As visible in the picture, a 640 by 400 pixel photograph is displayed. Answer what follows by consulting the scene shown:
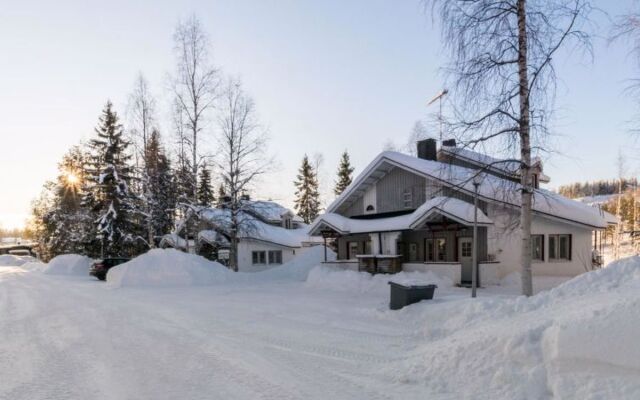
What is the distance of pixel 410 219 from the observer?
18.7m

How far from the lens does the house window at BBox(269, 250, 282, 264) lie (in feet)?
110

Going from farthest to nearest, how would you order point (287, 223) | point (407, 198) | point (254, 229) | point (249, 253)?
1. point (287, 223)
2. point (249, 253)
3. point (254, 229)
4. point (407, 198)

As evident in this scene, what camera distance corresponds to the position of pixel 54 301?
1450cm

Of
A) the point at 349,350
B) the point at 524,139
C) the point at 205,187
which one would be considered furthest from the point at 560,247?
the point at 205,187

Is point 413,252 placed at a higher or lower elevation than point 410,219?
lower

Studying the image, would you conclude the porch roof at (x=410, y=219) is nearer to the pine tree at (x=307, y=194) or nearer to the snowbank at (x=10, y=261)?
the pine tree at (x=307, y=194)

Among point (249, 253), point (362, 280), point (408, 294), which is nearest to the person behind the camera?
point (408, 294)

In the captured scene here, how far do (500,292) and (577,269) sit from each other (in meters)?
5.82

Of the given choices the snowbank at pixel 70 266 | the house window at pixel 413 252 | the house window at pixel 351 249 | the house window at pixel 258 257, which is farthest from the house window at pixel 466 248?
the snowbank at pixel 70 266

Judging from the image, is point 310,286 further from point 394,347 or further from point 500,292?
point 394,347

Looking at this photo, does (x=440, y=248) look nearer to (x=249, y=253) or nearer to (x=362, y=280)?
(x=362, y=280)

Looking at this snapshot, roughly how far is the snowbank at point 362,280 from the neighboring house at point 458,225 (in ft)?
3.15

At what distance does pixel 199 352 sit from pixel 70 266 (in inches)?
1286

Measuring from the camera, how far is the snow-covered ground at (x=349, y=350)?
15.0 feet
